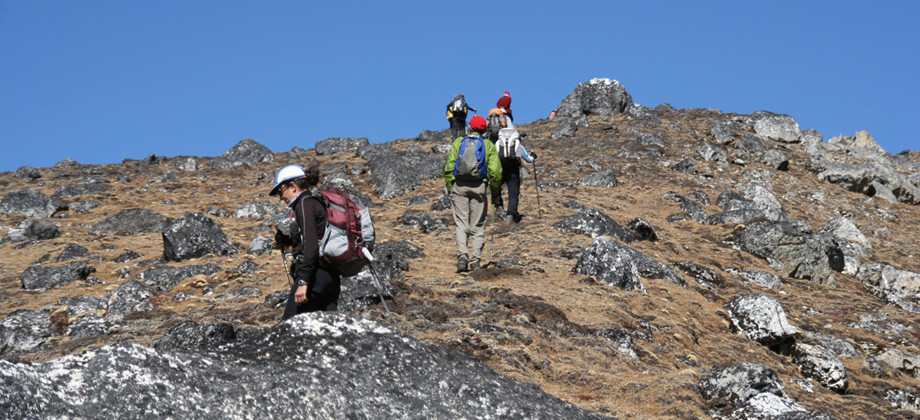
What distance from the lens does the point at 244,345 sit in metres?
5.56

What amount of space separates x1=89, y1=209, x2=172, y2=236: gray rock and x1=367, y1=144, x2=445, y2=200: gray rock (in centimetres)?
694

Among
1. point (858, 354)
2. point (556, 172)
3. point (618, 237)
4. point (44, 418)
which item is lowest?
Answer: point (858, 354)

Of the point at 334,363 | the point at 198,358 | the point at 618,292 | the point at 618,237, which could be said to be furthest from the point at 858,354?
the point at 198,358

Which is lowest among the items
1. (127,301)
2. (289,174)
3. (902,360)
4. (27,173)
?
(902,360)

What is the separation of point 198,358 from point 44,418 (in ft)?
3.69

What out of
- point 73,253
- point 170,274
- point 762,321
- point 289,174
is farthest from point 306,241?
point 73,253

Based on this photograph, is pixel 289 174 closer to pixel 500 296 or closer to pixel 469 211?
pixel 500 296

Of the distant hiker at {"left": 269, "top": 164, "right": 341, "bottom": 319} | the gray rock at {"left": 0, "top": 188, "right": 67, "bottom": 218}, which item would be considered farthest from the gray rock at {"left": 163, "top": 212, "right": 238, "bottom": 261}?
the distant hiker at {"left": 269, "top": 164, "right": 341, "bottom": 319}

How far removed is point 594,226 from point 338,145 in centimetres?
1897

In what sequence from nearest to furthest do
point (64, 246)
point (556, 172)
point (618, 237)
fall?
point (618, 237) < point (64, 246) < point (556, 172)

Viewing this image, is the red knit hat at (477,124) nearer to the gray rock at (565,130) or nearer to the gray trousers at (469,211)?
the gray trousers at (469,211)

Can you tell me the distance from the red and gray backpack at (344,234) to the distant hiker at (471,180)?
5709mm

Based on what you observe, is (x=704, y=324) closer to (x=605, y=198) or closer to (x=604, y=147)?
(x=605, y=198)

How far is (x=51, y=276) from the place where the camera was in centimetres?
1452
